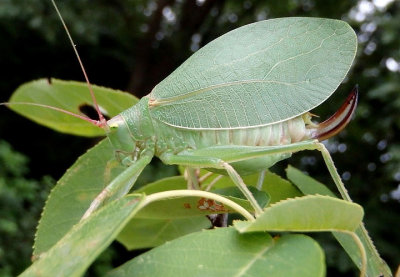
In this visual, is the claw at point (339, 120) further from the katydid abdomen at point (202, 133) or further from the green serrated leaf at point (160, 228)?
the green serrated leaf at point (160, 228)

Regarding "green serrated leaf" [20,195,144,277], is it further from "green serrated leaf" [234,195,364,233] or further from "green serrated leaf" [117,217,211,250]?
"green serrated leaf" [117,217,211,250]

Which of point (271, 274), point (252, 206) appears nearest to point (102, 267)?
point (252, 206)

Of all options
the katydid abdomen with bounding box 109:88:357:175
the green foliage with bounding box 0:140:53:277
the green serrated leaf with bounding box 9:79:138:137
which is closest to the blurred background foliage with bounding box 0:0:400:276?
the green foliage with bounding box 0:140:53:277

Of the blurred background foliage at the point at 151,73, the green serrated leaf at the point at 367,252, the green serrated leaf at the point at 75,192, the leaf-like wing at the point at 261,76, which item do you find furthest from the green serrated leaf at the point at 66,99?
the blurred background foliage at the point at 151,73

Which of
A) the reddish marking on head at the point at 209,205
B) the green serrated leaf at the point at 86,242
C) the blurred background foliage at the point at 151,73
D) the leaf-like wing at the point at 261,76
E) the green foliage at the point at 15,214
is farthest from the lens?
the blurred background foliage at the point at 151,73

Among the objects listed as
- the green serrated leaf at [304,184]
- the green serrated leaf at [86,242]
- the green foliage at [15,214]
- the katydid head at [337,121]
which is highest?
the green serrated leaf at [86,242]

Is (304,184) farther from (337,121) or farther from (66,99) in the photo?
(66,99)

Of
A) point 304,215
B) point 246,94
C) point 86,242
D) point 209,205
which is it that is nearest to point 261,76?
A: point 246,94
